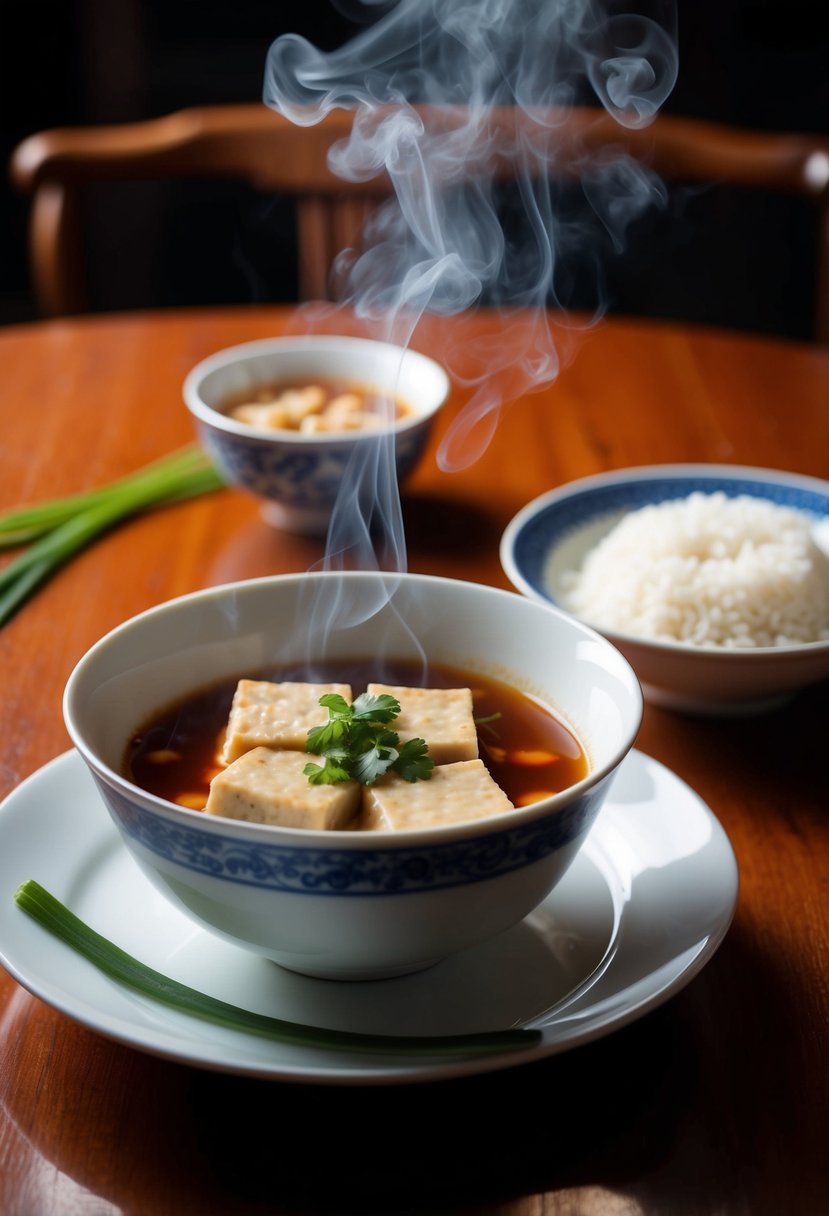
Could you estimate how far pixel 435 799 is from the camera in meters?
0.98

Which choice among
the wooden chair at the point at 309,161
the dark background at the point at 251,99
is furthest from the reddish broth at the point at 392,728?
the dark background at the point at 251,99

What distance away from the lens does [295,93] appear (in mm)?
2637

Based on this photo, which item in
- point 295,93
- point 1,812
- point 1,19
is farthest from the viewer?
point 1,19

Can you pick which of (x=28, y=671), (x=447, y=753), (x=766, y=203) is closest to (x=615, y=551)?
(x=447, y=753)

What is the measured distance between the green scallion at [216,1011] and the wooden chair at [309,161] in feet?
6.97

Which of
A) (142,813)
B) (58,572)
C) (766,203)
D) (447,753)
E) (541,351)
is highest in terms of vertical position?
(142,813)

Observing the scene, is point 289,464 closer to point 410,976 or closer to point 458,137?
point 410,976

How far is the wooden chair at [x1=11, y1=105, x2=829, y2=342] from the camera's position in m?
2.80

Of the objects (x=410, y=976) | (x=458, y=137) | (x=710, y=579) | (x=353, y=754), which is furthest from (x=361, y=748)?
(x=458, y=137)

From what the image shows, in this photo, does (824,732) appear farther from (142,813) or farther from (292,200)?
(292,200)

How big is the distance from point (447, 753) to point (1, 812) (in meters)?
0.39

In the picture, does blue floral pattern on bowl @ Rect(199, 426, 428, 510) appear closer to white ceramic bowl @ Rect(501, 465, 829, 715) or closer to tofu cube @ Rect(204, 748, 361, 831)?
white ceramic bowl @ Rect(501, 465, 829, 715)

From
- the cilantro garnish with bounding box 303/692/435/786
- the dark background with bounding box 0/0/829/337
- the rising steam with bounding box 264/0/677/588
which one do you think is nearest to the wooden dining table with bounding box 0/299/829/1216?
the cilantro garnish with bounding box 303/692/435/786

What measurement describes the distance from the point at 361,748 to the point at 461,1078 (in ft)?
0.86
